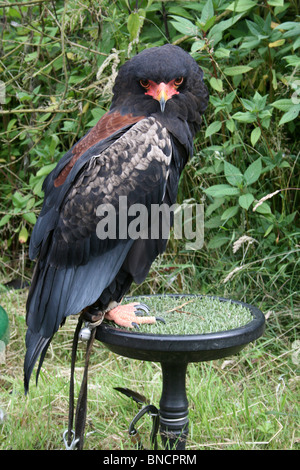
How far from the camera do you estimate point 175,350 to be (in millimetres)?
1551

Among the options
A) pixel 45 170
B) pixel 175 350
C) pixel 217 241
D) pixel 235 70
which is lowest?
pixel 217 241

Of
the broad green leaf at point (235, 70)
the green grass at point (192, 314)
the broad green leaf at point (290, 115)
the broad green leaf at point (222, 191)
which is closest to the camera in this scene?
the green grass at point (192, 314)

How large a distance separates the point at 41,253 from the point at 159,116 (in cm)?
59

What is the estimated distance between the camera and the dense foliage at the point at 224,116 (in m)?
2.55

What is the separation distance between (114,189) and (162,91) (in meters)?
0.33

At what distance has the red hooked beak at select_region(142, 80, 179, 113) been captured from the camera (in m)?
1.73

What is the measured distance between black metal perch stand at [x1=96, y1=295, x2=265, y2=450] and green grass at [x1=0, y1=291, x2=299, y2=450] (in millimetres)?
300

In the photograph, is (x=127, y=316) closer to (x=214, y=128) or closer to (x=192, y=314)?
(x=192, y=314)

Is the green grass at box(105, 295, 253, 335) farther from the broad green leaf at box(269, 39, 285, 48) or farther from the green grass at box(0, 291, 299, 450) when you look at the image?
the broad green leaf at box(269, 39, 285, 48)

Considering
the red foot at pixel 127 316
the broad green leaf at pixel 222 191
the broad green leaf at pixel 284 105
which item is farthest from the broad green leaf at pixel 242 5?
the red foot at pixel 127 316

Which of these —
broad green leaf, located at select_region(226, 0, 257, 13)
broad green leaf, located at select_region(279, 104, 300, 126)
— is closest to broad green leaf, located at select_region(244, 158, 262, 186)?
broad green leaf, located at select_region(279, 104, 300, 126)

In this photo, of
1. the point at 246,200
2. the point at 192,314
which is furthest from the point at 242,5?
the point at 192,314

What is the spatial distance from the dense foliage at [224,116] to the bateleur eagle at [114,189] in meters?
0.62

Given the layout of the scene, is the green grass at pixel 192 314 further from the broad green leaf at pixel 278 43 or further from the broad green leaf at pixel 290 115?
the broad green leaf at pixel 278 43
